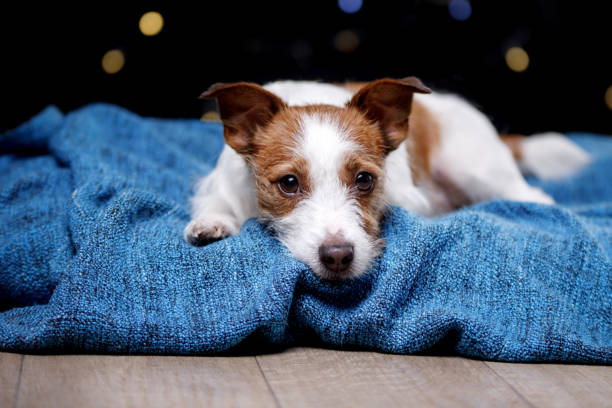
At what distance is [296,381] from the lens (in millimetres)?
1732

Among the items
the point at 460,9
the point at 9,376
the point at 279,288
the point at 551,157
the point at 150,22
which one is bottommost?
the point at 9,376

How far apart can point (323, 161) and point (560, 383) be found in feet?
3.17

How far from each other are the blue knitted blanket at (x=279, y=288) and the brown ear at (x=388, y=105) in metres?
0.33

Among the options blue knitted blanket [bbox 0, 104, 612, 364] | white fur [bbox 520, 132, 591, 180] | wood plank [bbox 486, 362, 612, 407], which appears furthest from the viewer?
white fur [bbox 520, 132, 591, 180]

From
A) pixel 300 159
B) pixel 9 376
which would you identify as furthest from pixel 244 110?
pixel 9 376

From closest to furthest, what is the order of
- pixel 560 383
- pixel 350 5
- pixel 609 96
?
1. pixel 560 383
2. pixel 350 5
3. pixel 609 96

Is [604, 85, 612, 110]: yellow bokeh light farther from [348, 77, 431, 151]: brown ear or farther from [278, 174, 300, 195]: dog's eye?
[278, 174, 300, 195]: dog's eye

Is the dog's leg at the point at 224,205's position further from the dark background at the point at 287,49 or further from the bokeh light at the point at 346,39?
the bokeh light at the point at 346,39

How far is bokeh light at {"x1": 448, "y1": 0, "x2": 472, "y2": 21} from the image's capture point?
4.00m

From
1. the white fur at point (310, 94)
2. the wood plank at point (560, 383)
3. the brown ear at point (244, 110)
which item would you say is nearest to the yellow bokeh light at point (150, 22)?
the white fur at point (310, 94)

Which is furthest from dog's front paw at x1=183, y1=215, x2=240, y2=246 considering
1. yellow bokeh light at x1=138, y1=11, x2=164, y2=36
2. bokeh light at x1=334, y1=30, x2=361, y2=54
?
bokeh light at x1=334, y1=30, x2=361, y2=54

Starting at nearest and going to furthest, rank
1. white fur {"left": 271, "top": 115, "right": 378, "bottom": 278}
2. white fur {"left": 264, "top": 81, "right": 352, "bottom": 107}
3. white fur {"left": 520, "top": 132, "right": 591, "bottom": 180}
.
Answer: white fur {"left": 271, "top": 115, "right": 378, "bottom": 278} < white fur {"left": 264, "top": 81, "right": 352, "bottom": 107} < white fur {"left": 520, "top": 132, "right": 591, "bottom": 180}

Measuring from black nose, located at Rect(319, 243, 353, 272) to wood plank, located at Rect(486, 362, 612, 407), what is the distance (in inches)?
20.6

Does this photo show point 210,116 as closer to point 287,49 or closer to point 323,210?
point 287,49
